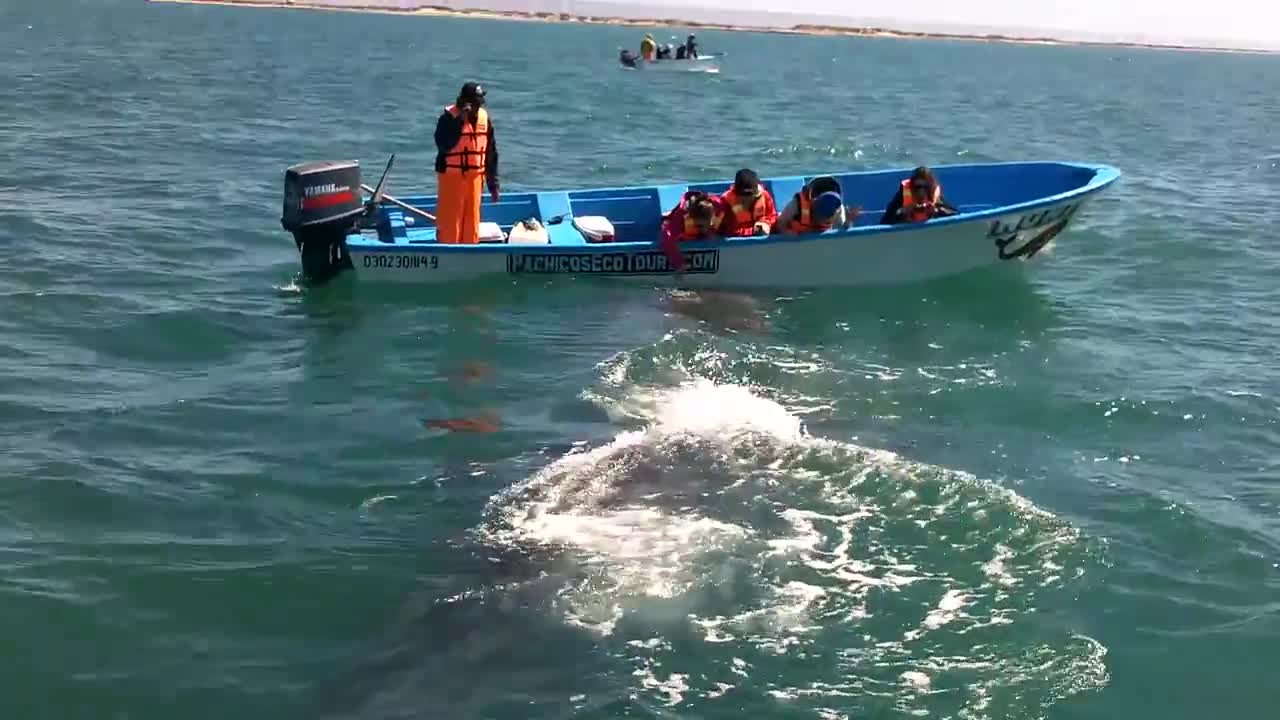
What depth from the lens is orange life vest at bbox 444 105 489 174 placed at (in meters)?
14.5

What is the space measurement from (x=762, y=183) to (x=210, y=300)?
23.5 ft

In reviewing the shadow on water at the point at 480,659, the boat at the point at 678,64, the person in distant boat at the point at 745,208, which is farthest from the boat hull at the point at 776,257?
the boat at the point at 678,64

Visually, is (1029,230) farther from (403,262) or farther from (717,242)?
(403,262)

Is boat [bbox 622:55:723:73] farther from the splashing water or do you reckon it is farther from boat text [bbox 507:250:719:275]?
the splashing water

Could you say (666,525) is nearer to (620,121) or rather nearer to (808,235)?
(808,235)

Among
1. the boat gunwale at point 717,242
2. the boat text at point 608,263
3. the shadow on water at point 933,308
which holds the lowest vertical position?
the shadow on water at point 933,308

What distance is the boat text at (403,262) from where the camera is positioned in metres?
14.9

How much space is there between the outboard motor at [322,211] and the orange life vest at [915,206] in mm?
6549

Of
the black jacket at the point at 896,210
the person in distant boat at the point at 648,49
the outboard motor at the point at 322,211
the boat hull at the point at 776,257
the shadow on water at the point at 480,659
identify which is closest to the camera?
the shadow on water at the point at 480,659

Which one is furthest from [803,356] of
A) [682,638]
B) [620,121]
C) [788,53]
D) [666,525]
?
[788,53]

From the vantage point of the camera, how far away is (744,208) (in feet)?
50.3

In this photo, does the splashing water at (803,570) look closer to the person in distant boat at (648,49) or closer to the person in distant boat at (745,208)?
the person in distant boat at (745,208)

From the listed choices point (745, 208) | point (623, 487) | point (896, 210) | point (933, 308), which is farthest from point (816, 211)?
point (623, 487)

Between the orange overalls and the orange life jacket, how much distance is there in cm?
380
